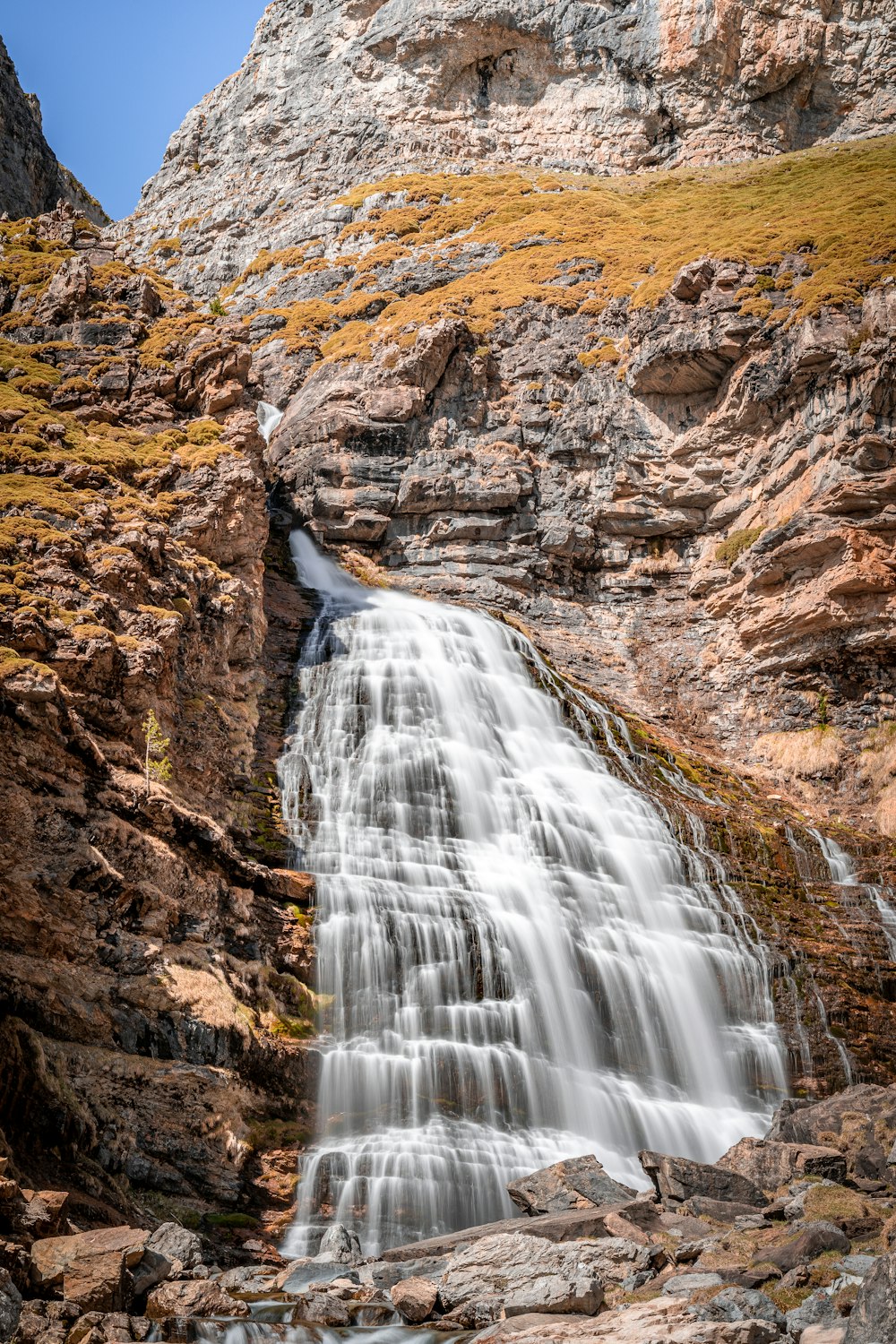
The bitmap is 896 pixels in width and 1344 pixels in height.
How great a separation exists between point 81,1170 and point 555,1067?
24.3ft

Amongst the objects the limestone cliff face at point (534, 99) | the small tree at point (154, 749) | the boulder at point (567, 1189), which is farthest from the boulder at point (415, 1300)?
the limestone cliff face at point (534, 99)

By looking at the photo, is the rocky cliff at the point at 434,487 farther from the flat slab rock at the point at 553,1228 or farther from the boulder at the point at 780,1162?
the boulder at the point at 780,1162

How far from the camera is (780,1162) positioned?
1248 centimetres

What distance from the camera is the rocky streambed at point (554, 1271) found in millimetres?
7703

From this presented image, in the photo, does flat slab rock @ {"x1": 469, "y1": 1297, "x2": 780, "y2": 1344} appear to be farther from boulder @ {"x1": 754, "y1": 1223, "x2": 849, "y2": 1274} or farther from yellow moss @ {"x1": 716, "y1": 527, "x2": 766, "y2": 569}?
yellow moss @ {"x1": 716, "y1": 527, "x2": 766, "y2": 569}

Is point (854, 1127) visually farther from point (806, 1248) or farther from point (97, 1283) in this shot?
point (97, 1283)

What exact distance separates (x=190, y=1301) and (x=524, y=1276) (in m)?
3.06

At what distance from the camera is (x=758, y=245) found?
115 feet

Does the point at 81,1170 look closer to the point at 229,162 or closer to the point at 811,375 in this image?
the point at 811,375

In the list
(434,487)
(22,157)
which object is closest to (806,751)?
(434,487)

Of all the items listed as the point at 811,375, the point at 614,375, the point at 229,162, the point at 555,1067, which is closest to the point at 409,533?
the point at 614,375

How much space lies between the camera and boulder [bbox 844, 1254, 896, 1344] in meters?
6.52

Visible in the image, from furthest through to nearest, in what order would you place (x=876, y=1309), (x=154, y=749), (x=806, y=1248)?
(x=154, y=749) < (x=806, y=1248) < (x=876, y=1309)

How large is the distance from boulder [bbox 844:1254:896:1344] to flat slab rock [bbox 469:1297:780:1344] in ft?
2.54
